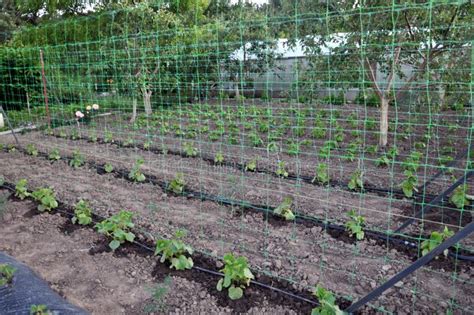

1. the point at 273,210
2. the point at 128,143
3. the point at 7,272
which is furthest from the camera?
the point at 128,143

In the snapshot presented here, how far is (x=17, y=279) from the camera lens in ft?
7.89

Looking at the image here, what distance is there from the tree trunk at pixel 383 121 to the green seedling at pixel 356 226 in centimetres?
319

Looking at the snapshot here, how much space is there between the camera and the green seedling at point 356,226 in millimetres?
3308

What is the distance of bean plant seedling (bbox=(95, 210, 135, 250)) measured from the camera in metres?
3.23

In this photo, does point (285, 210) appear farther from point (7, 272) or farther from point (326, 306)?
point (7, 272)

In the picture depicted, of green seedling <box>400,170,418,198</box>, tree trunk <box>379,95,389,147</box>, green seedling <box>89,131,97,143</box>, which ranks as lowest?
Result: green seedling <box>400,170,418,198</box>

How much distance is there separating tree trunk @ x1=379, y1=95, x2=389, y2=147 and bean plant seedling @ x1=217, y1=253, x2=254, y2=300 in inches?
176

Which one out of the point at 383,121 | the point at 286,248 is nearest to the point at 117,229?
the point at 286,248

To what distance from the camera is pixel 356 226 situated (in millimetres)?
3338

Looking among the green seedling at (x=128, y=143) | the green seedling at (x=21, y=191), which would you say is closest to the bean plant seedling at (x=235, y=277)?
the green seedling at (x=21, y=191)

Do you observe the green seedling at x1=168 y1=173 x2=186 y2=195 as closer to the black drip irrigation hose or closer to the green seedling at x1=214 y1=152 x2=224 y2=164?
the black drip irrigation hose

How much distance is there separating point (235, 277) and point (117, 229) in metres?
1.25

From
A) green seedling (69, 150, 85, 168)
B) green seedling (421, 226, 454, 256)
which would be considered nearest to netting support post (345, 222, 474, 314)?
green seedling (421, 226, 454, 256)

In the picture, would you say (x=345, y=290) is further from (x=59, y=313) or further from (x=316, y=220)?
(x=59, y=313)
